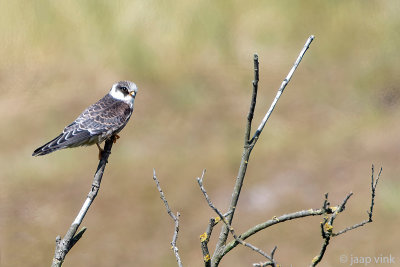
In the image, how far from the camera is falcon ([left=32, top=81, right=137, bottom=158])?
23.3ft

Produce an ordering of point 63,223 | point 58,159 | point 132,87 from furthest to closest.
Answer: point 58,159 → point 63,223 → point 132,87

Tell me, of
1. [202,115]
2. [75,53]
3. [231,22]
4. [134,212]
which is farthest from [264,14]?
[134,212]

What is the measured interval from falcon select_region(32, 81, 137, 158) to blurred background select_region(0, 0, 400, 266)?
12.6 feet

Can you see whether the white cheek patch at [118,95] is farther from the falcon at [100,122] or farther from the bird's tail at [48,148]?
the bird's tail at [48,148]

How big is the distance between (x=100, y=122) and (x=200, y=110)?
615cm

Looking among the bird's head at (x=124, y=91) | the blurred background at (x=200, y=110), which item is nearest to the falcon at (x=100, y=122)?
the bird's head at (x=124, y=91)

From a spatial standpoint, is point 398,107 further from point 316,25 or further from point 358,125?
point 316,25

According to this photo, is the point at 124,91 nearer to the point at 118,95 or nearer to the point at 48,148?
the point at 118,95

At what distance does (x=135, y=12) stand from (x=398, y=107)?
19.3 feet

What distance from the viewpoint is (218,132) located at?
513 inches

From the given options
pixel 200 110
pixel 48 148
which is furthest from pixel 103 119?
pixel 200 110

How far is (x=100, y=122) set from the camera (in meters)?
7.45

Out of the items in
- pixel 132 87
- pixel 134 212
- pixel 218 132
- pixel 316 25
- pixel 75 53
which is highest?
pixel 316 25

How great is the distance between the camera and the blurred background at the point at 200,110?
38.2ft
